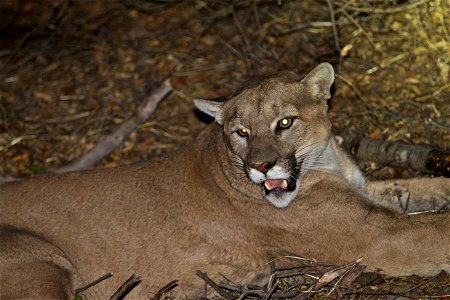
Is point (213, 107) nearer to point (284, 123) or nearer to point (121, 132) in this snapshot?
point (284, 123)

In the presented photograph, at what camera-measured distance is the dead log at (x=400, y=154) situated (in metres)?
7.29

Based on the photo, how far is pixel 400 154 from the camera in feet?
25.0

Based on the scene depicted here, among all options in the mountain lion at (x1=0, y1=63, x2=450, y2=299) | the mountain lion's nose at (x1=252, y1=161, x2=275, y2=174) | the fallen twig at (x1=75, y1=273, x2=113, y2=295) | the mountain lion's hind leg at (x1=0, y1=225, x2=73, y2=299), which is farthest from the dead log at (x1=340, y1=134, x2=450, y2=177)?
the mountain lion's hind leg at (x1=0, y1=225, x2=73, y2=299)

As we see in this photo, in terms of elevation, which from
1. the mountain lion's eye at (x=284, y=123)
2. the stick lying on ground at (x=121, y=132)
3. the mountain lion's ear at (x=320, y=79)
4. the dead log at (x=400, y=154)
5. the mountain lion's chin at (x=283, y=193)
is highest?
the mountain lion's ear at (x=320, y=79)

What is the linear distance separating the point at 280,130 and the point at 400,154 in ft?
5.96

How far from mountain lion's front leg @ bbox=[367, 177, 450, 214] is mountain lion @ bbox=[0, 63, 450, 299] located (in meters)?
0.28

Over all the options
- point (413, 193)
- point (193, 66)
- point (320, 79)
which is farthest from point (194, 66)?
point (413, 193)

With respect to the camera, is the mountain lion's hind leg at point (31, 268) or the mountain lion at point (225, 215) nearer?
the mountain lion's hind leg at point (31, 268)

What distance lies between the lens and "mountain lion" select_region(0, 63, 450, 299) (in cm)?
617

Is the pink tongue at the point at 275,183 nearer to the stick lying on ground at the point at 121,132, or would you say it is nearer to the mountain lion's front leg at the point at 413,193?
the mountain lion's front leg at the point at 413,193

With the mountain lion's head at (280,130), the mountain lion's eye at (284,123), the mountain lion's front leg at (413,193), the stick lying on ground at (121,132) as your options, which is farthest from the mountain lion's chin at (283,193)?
A: the stick lying on ground at (121,132)

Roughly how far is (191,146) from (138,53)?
14.9 ft

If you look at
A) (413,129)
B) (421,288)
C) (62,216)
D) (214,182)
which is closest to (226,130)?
(214,182)

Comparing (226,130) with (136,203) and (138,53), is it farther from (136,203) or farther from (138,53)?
(138,53)
